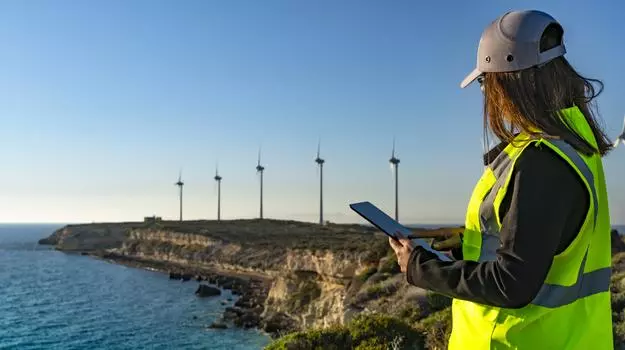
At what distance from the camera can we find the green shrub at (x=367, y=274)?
1211 inches

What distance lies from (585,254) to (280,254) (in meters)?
62.9

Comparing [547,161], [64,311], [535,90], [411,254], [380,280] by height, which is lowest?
[64,311]

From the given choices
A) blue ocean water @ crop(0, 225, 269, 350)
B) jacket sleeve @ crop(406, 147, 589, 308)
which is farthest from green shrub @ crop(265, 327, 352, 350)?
blue ocean water @ crop(0, 225, 269, 350)

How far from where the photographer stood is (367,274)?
3098 cm

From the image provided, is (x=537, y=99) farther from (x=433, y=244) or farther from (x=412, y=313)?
(x=412, y=313)

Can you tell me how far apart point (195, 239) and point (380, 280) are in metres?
66.2

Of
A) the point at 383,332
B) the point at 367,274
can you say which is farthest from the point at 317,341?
the point at 367,274

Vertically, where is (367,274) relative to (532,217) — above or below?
below

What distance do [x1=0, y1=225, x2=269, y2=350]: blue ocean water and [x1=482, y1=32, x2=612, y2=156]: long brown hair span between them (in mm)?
32446

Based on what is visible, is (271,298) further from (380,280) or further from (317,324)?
(380,280)

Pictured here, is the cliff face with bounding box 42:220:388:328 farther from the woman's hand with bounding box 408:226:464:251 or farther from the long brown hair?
the long brown hair

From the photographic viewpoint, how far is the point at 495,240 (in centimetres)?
236

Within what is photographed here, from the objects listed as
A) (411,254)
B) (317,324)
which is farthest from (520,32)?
(317,324)

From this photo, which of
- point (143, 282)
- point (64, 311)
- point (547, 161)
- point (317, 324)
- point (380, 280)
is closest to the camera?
point (547, 161)
